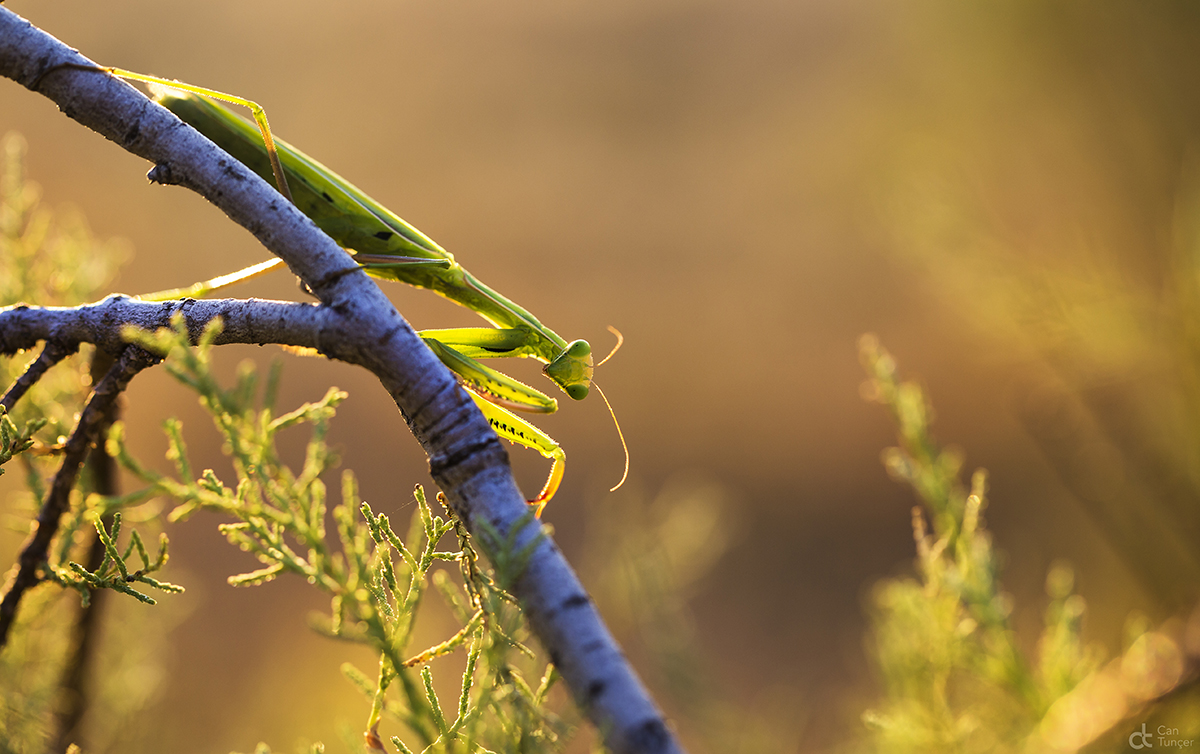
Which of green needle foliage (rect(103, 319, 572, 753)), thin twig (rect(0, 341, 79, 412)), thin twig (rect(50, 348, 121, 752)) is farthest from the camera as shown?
thin twig (rect(50, 348, 121, 752))

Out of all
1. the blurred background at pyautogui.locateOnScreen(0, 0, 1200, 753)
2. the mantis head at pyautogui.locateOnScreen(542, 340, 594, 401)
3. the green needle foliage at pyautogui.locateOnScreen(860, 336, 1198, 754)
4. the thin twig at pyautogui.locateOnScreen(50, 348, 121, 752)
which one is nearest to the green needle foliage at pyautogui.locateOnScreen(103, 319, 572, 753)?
the thin twig at pyautogui.locateOnScreen(50, 348, 121, 752)

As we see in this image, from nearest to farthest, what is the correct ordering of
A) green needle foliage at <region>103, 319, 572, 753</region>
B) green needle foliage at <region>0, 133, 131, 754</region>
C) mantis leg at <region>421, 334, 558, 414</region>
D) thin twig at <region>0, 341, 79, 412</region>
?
green needle foliage at <region>103, 319, 572, 753</region>
thin twig at <region>0, 341, 79, 412</region>
mantis leg at <region>421, 334, 558, 414</region>
green needle foliage at <region>0, 133, 131, 754</region>

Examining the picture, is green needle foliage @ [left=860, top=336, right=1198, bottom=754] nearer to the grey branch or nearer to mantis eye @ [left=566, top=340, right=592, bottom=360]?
mantis eye @ [left=566, top=340, right=592, bottom=360]

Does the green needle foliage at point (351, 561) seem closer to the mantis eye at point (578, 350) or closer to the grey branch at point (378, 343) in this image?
the grey branch at point (378, 343)

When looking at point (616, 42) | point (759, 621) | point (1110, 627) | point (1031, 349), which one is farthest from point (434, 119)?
point (1110, 627)

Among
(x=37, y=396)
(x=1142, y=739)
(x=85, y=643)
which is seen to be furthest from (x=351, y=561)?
(x=1142, y=739)

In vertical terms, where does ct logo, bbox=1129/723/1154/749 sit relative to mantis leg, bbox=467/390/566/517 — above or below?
below

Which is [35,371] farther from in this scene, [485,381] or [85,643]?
[85,643]
